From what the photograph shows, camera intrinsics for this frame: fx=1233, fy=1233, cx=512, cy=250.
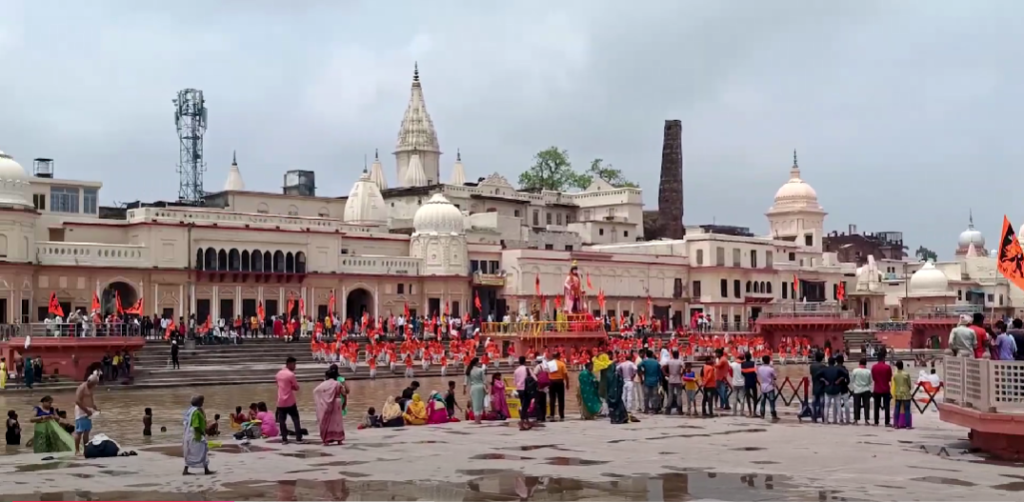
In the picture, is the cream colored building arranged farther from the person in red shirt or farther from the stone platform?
the person in red shirt

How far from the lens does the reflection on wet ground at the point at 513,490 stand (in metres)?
13.7

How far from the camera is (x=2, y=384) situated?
36.8 metres

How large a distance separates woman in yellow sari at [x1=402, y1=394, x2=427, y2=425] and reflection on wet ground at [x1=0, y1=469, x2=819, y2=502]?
7.39 metres

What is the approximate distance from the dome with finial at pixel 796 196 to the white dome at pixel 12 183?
194 ft

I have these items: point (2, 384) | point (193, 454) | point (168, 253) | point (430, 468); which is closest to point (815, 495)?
point (430, 468)

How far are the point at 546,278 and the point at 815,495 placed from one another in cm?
5530

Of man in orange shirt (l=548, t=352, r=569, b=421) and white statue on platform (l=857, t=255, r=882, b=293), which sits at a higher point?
white statue on platform (l=857, t=255, r=882, b=293)

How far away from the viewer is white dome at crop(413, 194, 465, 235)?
65.3 m

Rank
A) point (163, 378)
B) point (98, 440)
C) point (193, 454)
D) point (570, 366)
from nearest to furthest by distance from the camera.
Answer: point (193, 454) < point (98, 440) < point (163, 378) < point (570, 366)

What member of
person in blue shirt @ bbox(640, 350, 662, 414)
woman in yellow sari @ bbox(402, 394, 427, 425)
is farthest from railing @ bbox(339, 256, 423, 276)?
woman in yellow sari @ bbox(402, 394, 427, 425)

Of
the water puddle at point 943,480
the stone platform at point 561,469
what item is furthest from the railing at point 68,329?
the water puddle at point 943,480

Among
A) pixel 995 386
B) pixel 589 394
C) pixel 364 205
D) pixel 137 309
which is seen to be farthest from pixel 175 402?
pixel 364 205

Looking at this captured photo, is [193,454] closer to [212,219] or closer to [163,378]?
[163,378]

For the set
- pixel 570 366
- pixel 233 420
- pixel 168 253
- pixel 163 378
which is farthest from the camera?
pixel 168 253
